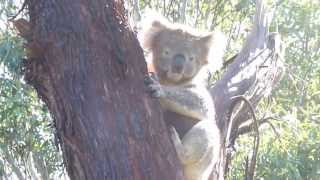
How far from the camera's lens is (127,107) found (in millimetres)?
2412

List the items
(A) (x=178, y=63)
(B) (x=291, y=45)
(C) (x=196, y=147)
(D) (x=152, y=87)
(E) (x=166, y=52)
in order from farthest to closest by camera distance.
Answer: (B) (x=291, y=45) → (E) (x=166, y=52) → (A) (x=178, y=63) → (C) (x=196, y=147) → (D) (x=152, y=87)

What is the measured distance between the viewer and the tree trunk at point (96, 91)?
236 cm

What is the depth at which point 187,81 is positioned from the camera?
3586 mm

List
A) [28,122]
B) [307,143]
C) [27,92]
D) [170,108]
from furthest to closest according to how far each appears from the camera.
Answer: [28,122]
[27,92]
[307,143]
[170,108]

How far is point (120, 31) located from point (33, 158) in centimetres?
648

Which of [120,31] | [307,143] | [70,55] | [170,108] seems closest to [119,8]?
[120,31]

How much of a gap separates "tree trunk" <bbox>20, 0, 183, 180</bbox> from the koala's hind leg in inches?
22.5

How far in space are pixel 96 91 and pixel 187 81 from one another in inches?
49.1

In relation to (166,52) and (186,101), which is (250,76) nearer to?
(166,52)

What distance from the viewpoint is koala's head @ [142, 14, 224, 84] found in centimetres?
352

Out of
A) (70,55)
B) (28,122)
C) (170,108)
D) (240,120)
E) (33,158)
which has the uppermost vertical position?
(70,55)

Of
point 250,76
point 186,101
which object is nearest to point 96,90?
point 186,101

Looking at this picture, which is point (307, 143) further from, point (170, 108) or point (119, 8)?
point (119, 8)

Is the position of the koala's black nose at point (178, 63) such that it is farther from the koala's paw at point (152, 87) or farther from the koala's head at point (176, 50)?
the koala's paw at point (152, 87)
